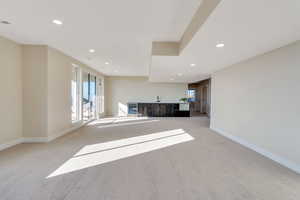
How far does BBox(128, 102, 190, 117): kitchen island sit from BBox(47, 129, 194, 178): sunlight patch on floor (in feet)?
15.8

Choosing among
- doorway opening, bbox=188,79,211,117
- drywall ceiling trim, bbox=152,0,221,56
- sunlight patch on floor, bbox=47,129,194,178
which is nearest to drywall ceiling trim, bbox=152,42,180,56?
drywall ceiling trim, bbox=152,0,221,56

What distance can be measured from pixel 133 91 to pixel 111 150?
6625mm

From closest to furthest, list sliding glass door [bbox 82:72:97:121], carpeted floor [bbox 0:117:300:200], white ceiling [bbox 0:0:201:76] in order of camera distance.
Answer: carpeted floor [bbox 0:117:300:200] → white ceiling [bbox 0:0:201:76] → sliding glass door [bbox 82:72:97:121]

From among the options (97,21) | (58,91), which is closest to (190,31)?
(97,21)

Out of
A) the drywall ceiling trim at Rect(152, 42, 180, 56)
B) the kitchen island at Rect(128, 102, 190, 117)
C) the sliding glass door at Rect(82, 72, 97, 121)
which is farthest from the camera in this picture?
the kitchen island at Rect(128, 102, 190, 117)

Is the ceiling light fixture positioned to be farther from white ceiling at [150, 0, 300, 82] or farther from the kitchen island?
the kitchen island

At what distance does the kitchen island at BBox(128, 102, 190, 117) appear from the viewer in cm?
923

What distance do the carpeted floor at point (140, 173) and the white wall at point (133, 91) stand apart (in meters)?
6.00

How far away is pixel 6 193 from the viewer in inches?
74.7

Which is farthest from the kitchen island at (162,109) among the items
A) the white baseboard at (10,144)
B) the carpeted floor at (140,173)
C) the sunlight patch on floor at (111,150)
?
the white baseboard at (10,144)

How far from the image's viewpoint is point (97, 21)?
2.67m

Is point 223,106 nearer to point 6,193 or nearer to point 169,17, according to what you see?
point 169,17

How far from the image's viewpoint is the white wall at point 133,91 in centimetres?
966

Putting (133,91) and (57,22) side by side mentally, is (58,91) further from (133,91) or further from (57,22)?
(133,91)
